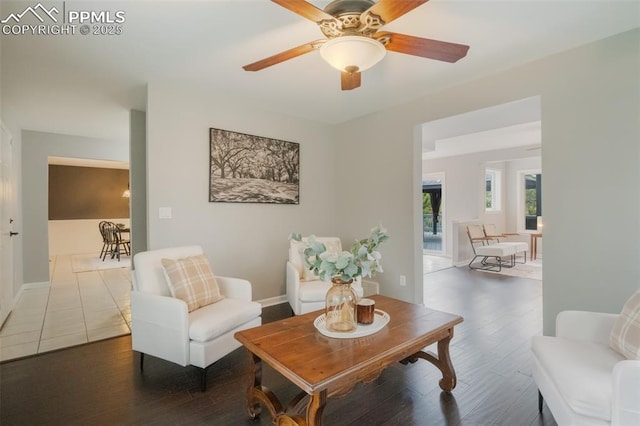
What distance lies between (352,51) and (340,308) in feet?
4.81

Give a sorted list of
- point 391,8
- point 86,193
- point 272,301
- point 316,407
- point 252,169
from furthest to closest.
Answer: point 86,193, point 272,301, point 252,169, point 391,8, point 316,407

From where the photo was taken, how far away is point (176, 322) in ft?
6.88

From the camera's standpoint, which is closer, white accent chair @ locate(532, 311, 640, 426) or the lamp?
white accent chair @ locate(532, 311, 640, 426)

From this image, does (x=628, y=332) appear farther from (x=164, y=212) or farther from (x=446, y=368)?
(x=164, y=212)

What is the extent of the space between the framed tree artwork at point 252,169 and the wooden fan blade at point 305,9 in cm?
222

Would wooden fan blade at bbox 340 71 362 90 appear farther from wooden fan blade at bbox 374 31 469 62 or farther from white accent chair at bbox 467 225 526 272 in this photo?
white accent chair at bbox 467 225 526 272

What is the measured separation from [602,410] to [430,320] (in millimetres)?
859

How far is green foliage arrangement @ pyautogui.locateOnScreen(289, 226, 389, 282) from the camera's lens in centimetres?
173

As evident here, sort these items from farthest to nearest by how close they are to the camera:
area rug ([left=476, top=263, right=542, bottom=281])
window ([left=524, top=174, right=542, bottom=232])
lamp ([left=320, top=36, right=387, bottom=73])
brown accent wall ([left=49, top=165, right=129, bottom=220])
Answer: brown accent wall ([left=49, top=165, right=129, bottom=220])
window ([left=524, top=174, right=542, bottom=232])
area rug ([left=476, top=263, right=542, bottom=281])
lamp ([left=320, top=36, right=387, bottom=73])

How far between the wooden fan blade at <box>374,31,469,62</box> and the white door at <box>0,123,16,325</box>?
4.09 metres

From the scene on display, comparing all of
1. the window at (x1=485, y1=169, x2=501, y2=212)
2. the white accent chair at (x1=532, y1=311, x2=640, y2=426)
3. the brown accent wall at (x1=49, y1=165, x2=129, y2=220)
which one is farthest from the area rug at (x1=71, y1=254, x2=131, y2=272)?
the window at (x1=485, y1=169, x2=501, y2=212)

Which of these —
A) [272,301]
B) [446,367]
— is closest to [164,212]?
[272,301]

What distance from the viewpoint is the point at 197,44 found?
2.36 m

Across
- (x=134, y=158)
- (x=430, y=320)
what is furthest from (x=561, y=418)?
(x=134, y=158)
